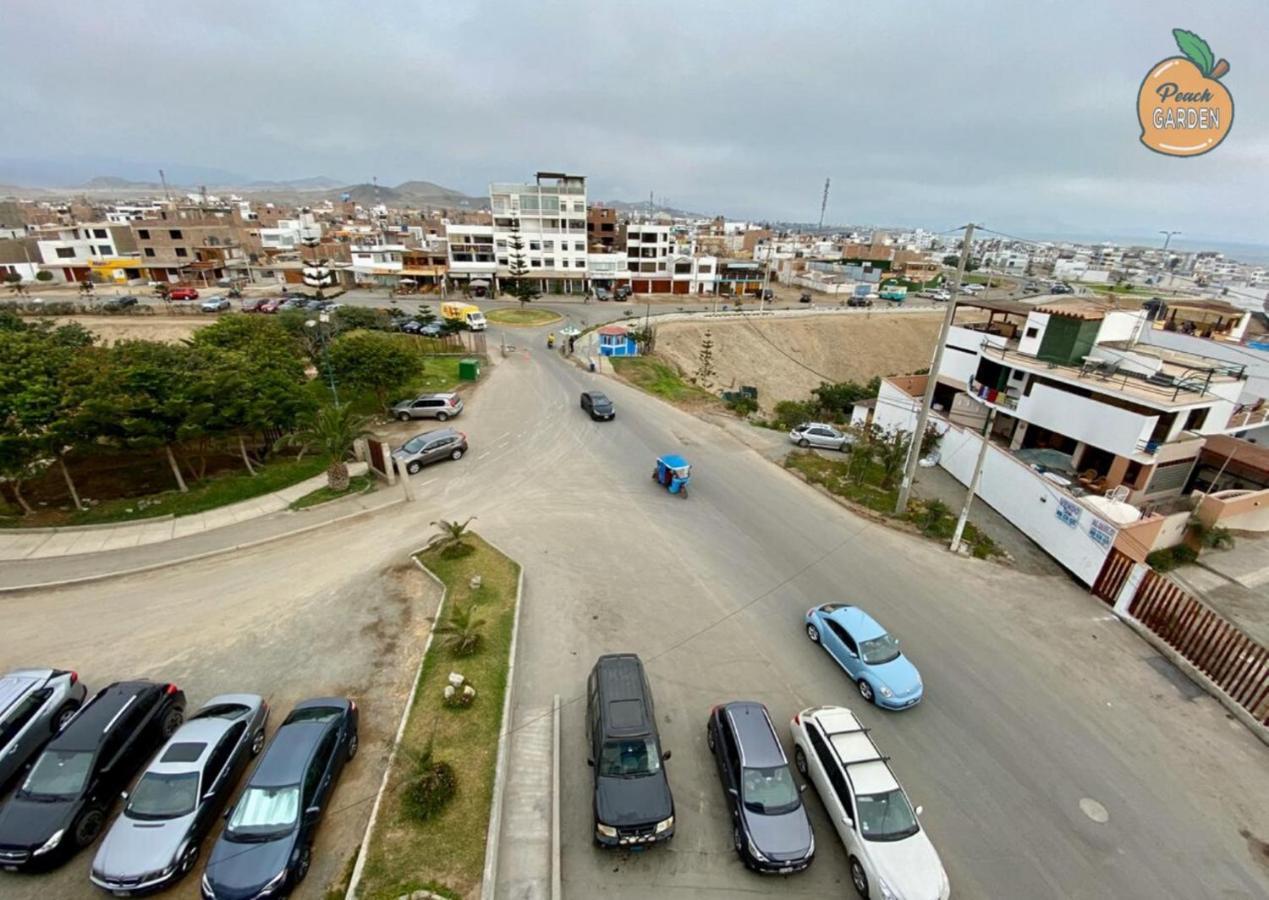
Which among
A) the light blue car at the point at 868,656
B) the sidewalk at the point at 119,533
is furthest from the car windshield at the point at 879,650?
the sidewalk at the point at 119,533

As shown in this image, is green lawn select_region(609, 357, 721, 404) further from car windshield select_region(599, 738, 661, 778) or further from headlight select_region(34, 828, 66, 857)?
headlight select_region(34, 828, 66, 857)

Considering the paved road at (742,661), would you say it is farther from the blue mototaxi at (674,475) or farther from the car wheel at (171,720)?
the car wheel at (171,720)

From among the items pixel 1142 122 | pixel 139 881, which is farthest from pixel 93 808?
pixel 1142 122

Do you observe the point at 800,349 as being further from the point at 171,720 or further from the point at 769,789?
the point at 171,720

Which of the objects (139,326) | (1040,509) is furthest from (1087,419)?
(139,326)

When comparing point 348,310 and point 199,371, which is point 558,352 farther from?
point 199,371
